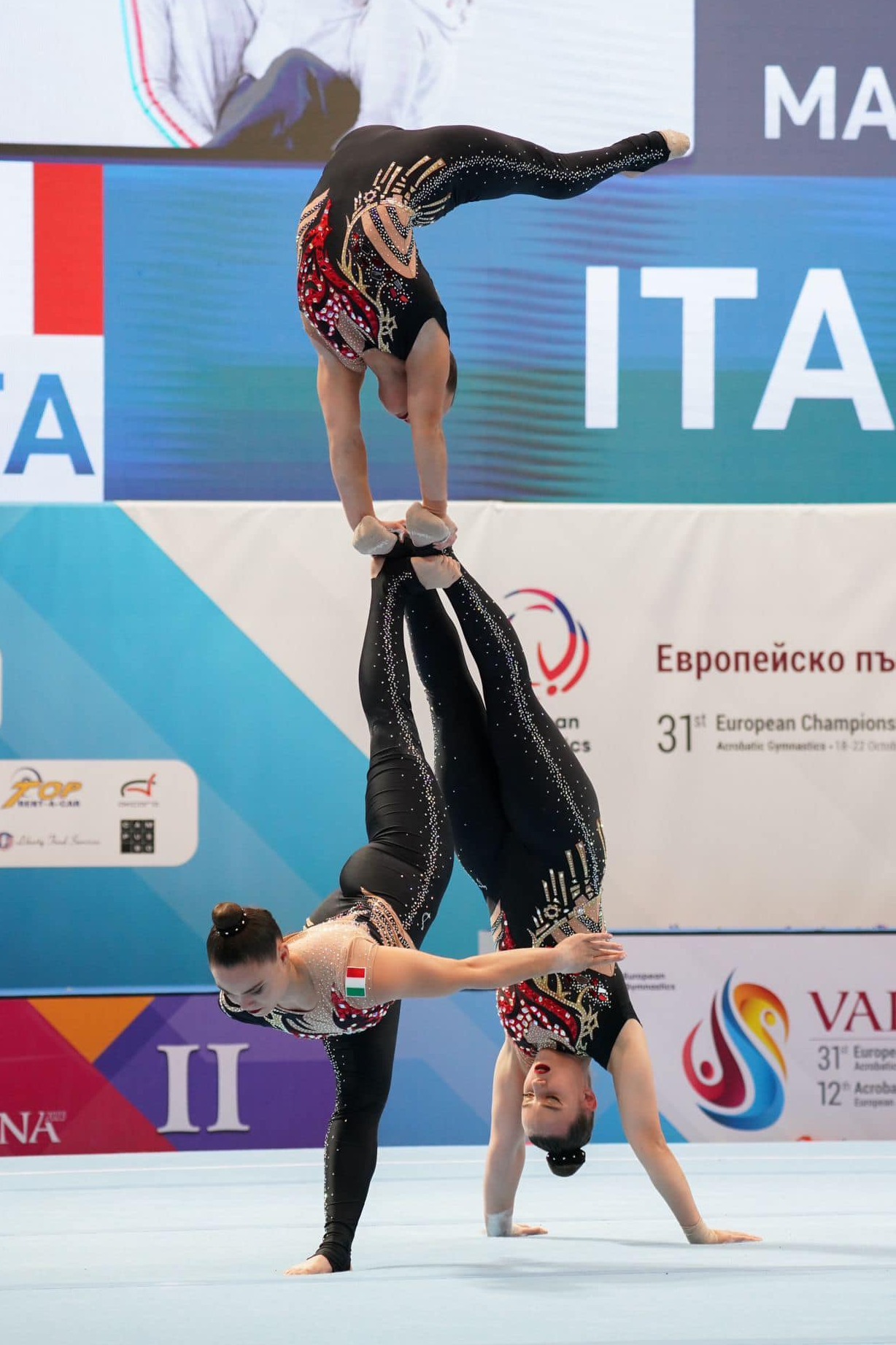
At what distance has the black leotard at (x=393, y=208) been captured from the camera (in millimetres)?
3342

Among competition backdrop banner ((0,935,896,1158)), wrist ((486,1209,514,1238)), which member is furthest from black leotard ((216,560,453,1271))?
competition backdrop banner ((0,935,896,1158))

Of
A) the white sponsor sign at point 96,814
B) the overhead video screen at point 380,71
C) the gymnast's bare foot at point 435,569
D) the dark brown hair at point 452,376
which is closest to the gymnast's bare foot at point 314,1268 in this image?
the gymnast's bare foot at point 435,569

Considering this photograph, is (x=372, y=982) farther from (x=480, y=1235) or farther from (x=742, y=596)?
(x=742, y=596)

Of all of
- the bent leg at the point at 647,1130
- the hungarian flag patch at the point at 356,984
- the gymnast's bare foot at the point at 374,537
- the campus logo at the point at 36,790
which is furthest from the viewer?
the campus logo at the point at 36,790

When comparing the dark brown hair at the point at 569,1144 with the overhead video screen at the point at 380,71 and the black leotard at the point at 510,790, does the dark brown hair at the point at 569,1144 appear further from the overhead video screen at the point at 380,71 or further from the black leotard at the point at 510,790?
the overhead video screen at the point at 380,71

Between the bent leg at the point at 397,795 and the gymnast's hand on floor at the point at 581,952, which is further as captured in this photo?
the bent leg at the point at 397,795

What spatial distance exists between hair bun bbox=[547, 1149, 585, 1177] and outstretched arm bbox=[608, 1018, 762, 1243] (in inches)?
5.0

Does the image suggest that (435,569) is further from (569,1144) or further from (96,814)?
(96,814)

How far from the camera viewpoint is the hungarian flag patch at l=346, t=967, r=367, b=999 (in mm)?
2822

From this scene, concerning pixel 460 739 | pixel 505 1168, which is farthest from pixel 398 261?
pixel 505 1168

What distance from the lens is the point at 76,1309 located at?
267 centimetres

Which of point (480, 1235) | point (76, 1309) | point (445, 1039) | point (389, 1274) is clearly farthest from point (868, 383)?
point (76, 1309)

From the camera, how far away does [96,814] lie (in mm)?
5695

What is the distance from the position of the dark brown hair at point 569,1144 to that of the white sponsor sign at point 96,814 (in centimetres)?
267
